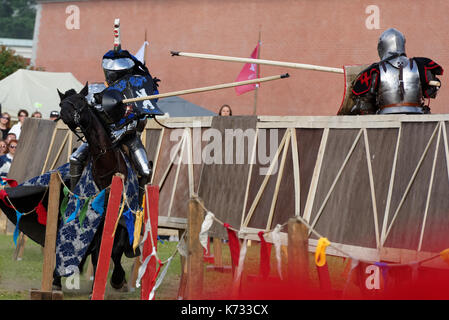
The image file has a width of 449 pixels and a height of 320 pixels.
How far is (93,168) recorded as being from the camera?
33.3 ft

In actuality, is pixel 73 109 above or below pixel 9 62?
below

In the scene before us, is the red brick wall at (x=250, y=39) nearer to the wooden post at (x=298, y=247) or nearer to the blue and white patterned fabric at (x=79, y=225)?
the blue and white patterned fabric at (x=79, y=225)

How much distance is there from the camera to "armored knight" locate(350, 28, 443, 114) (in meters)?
9.88

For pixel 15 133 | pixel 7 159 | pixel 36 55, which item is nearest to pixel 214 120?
pixel 7 159

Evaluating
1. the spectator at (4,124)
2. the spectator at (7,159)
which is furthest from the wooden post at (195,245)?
the spectator at (4,124)

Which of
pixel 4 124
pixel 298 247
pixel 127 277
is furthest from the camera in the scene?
pixel 4 124

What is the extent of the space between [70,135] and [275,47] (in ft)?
62.4

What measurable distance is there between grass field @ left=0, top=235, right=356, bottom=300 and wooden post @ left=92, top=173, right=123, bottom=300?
3.27 feet

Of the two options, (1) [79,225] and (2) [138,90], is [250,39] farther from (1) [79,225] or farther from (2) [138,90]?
(1) [79,225]

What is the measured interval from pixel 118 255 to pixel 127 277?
1.56m

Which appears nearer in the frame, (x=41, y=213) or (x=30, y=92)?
(x=41, y=213)

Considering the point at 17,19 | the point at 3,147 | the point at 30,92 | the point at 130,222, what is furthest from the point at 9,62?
the point at 130,222
